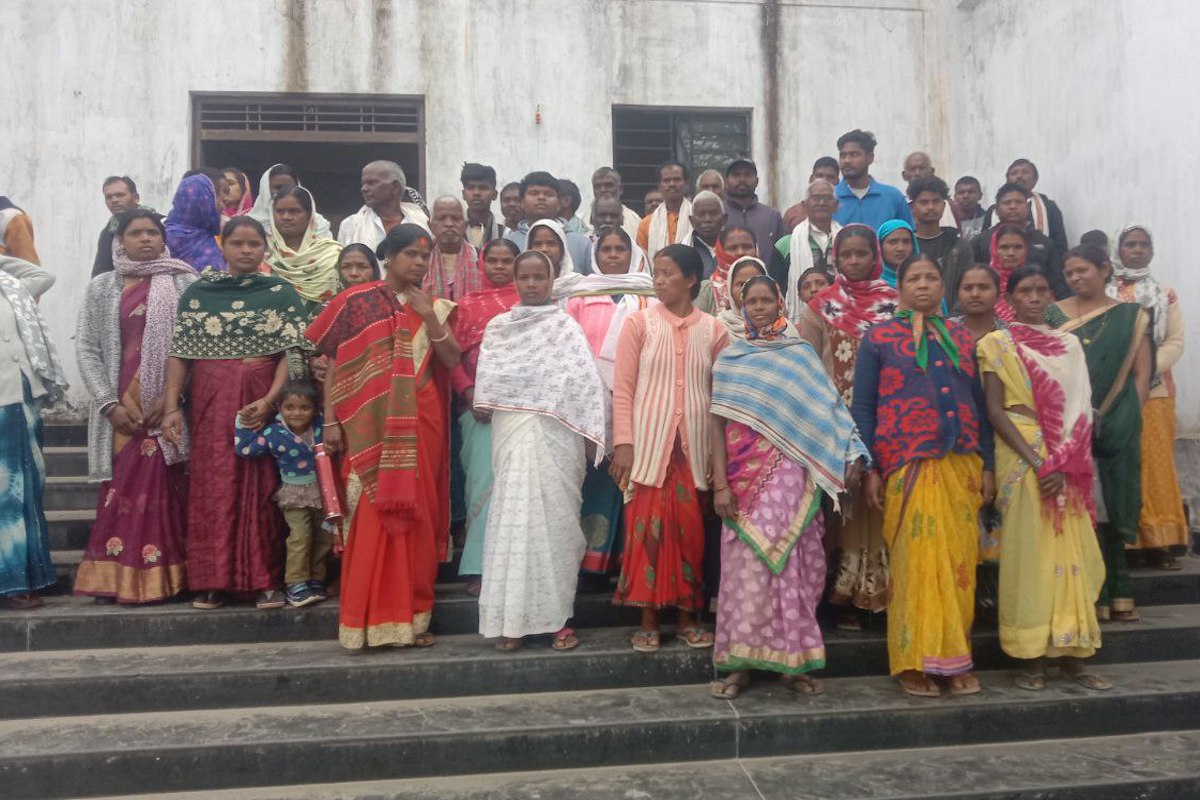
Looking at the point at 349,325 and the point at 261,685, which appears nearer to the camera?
the point at 261,685

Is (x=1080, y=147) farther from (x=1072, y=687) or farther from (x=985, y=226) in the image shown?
(x=1072, y=687)

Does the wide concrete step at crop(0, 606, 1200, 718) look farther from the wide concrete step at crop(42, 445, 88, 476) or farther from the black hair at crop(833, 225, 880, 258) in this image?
the wide concrete step at crop(42, 445, 88, 476)

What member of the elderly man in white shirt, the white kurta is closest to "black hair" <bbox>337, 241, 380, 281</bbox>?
the elderly man in white shirt

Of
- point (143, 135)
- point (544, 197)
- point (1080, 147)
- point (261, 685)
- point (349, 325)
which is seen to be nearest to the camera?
point (261, 685)

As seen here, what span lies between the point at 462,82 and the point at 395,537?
206 inches

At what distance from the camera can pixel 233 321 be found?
13.8 ft

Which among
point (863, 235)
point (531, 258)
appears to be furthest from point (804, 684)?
point (531, 258)

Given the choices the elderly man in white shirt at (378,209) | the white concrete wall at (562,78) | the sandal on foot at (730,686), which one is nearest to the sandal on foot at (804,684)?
the sandal on foot at (730,686)

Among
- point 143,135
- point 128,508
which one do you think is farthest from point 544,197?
point 143,135

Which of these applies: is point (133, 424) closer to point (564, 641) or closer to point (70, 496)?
point (70, 496)

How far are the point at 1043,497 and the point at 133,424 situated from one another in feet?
14.0

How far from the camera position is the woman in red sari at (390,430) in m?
3.78

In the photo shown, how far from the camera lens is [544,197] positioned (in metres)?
5.34

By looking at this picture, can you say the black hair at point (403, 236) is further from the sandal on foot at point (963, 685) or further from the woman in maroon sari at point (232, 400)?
the sandal on foot at point (963, 685)
